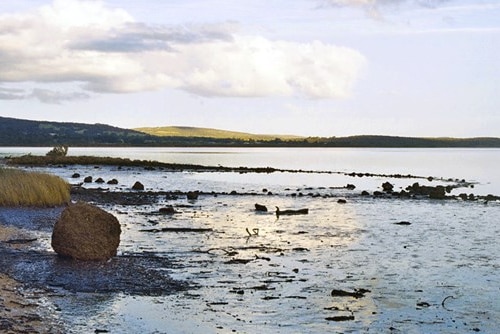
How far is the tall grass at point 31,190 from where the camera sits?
119 feet

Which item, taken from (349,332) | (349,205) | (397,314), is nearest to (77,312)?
(349,332)

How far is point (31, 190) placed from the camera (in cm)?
3716

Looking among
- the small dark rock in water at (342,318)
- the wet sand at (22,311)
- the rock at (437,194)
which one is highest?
the rock at (437,194)

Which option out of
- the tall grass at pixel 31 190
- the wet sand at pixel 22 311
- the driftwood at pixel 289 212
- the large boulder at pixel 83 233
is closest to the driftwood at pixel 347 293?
the wet sand at pixel 22 311

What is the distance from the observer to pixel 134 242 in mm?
→ 26766

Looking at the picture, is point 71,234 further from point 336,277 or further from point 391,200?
point 391,200

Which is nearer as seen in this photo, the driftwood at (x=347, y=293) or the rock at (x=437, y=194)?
the driftwood at (x=347, y=293)

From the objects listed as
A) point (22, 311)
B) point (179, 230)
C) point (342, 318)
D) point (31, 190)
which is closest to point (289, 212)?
point (179, 230)

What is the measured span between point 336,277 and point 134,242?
9.50m

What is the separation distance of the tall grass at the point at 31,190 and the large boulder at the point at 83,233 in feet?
51.2

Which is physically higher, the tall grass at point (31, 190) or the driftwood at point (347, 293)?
the tall grass at point (31, 190)

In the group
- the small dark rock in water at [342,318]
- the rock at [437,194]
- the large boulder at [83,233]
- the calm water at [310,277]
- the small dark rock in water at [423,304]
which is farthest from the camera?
the rock at [437,194]

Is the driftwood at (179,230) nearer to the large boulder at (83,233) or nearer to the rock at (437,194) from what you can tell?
the large boulder at (83,233)

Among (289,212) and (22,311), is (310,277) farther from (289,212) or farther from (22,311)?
(289,212)
